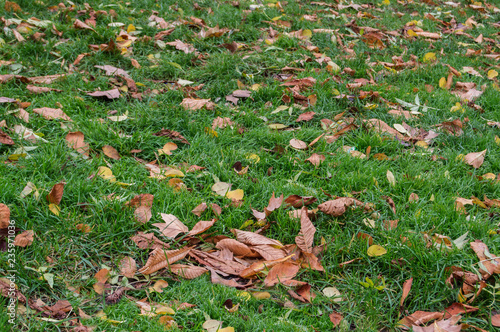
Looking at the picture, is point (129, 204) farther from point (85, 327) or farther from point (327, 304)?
point (327, 304)

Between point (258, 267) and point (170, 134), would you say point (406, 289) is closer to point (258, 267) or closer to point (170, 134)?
point (258, 267)

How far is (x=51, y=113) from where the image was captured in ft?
9.52

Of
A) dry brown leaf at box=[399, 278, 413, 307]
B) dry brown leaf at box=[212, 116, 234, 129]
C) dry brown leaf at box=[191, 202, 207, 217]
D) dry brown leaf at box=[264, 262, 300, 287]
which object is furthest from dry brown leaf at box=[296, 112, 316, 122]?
dry brown leaf at box=[399, 278, 413, 307]

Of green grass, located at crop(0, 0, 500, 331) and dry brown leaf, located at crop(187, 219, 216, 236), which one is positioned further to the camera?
dry brown leaf, located at crop(187, 219, 216, 236)

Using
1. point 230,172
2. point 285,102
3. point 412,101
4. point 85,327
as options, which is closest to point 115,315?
point 85,327

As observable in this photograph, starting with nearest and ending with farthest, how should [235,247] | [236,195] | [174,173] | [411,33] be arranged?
1. [235,247]
2. [236,195]
3. [174,173]
4. [411,33]

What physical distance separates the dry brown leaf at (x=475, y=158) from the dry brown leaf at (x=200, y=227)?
5.78 ft

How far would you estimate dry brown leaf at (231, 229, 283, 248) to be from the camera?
6.90ft

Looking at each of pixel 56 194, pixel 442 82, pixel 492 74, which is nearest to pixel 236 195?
pixel 56 194

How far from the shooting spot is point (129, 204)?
221cm

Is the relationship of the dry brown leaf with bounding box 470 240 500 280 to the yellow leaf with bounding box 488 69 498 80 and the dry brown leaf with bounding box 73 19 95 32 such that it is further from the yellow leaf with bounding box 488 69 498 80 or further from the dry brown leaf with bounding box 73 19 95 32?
the dry brown leaf with bounding box 73 19 95 32

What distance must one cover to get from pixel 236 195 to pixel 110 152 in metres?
0.87

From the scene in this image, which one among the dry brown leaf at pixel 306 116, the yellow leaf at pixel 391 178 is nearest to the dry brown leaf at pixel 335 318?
the yellow leaf at pixel 391 178

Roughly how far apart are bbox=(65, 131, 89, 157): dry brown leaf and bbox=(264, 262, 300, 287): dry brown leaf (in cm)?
139
